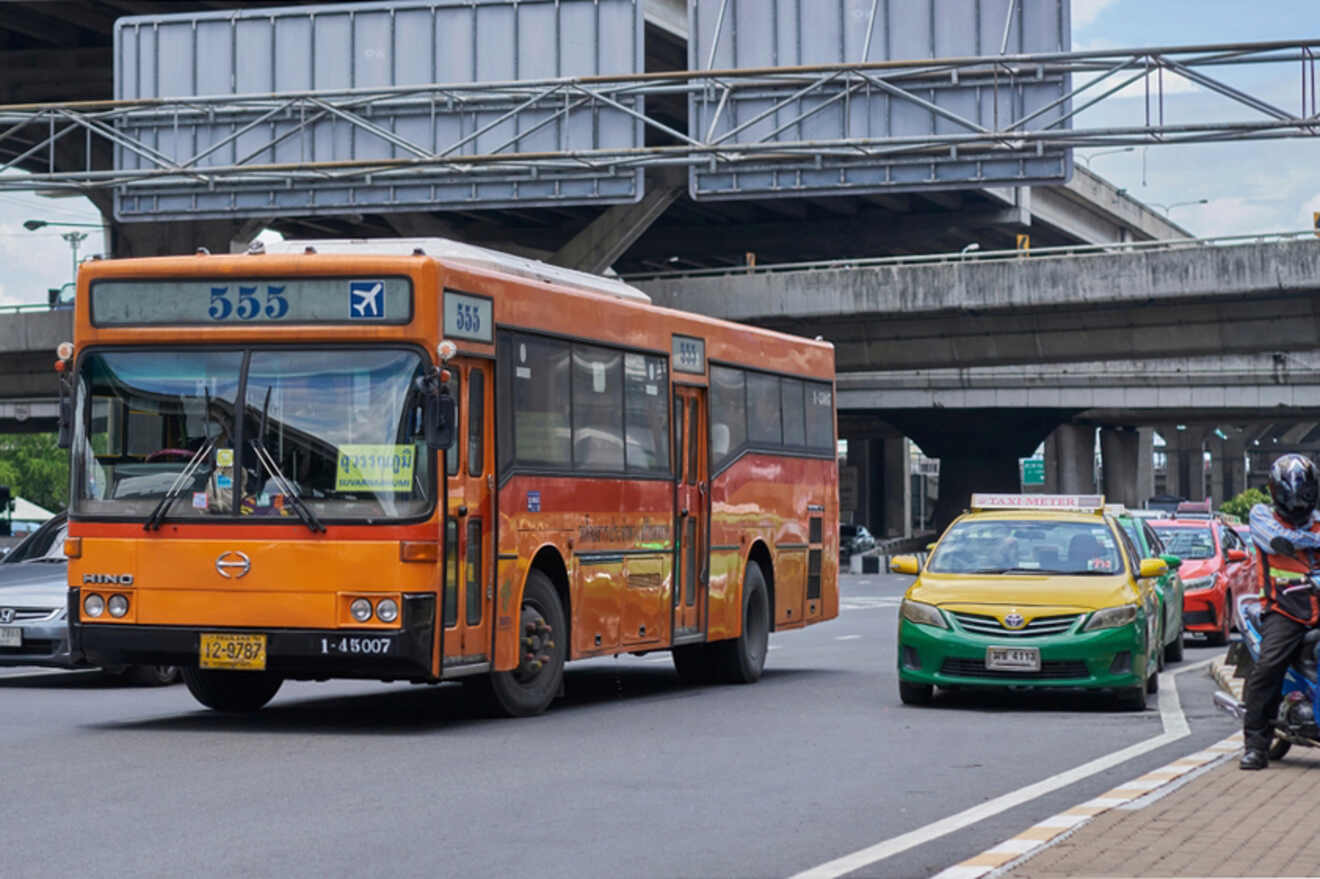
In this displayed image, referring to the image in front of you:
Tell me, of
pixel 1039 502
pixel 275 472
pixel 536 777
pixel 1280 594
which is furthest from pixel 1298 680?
pixel 1039 502

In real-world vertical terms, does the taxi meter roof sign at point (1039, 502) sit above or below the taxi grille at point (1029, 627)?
above

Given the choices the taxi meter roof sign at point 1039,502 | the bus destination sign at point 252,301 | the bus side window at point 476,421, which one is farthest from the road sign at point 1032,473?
the bus destination sign at point 252,301

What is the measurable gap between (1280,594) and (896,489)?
94946mm

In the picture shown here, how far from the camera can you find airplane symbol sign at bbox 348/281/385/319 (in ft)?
44.4

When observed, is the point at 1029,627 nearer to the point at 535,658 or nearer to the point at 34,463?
the point at 535,658

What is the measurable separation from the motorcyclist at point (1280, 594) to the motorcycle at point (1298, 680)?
0.04 metres

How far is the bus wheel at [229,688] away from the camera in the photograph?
49.4ft

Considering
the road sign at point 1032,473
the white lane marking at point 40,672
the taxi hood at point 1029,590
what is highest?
the road sign at point 1032,473

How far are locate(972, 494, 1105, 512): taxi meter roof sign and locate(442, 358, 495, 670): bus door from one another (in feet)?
18.3

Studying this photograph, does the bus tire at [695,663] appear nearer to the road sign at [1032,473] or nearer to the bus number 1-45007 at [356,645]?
the bus number 1-45007 at [356,645]

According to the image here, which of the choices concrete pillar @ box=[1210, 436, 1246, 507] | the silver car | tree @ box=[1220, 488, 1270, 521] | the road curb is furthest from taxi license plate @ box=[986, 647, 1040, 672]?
concrete pillar @ box=[1210, 436, 1246, 507]

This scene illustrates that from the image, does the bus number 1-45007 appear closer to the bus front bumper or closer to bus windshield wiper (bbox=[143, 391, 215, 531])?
the bus front bumper

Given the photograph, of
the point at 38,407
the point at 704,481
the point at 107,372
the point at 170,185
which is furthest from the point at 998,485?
the point at 107,372

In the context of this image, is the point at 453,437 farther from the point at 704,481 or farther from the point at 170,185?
the point at 170,185
